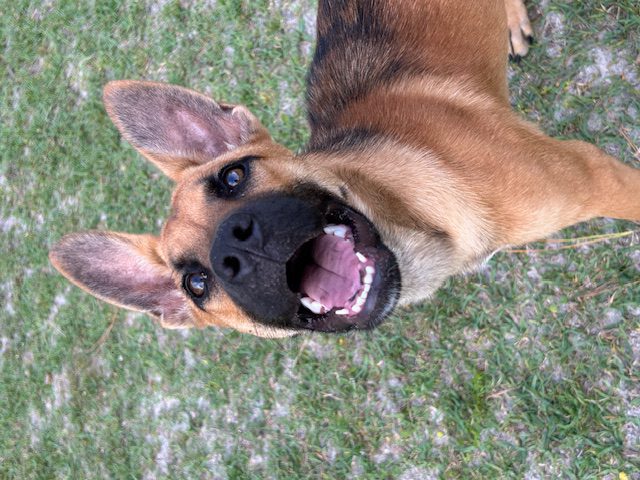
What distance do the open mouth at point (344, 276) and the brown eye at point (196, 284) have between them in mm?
528

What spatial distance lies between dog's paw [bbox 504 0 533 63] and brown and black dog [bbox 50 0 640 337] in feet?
2.06

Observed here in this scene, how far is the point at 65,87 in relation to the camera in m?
6.45

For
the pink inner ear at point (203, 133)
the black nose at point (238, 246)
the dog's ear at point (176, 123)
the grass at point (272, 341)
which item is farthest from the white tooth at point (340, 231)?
the grass at point (272, 341)

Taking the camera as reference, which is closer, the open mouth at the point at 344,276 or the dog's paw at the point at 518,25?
the open mouth at the point at 344,276

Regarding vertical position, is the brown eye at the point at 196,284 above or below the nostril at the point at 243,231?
below

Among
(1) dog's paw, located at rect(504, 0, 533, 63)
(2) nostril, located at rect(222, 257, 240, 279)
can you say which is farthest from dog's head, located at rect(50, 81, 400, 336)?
(1) dog's paw, located at rect(504, 0, 533, 63)

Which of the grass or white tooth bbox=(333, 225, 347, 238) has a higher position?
white tooth bbox=(333, 225, 347, 238)

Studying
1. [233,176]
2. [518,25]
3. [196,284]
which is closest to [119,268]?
[196,284]

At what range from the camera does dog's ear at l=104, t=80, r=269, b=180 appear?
3172 mm

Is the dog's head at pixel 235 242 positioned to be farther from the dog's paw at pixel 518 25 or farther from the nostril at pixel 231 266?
the dog's paw at pixel 518 25

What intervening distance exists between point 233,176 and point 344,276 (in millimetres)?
742

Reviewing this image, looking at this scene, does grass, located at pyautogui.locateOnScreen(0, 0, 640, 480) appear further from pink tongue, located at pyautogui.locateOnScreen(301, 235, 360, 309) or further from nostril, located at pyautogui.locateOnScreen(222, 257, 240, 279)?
nostril, located at pyautogui.locateOnScreen(222, 257, 240, 279)

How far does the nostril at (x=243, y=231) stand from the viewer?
233 centimetres

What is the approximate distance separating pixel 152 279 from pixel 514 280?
2.58 m
